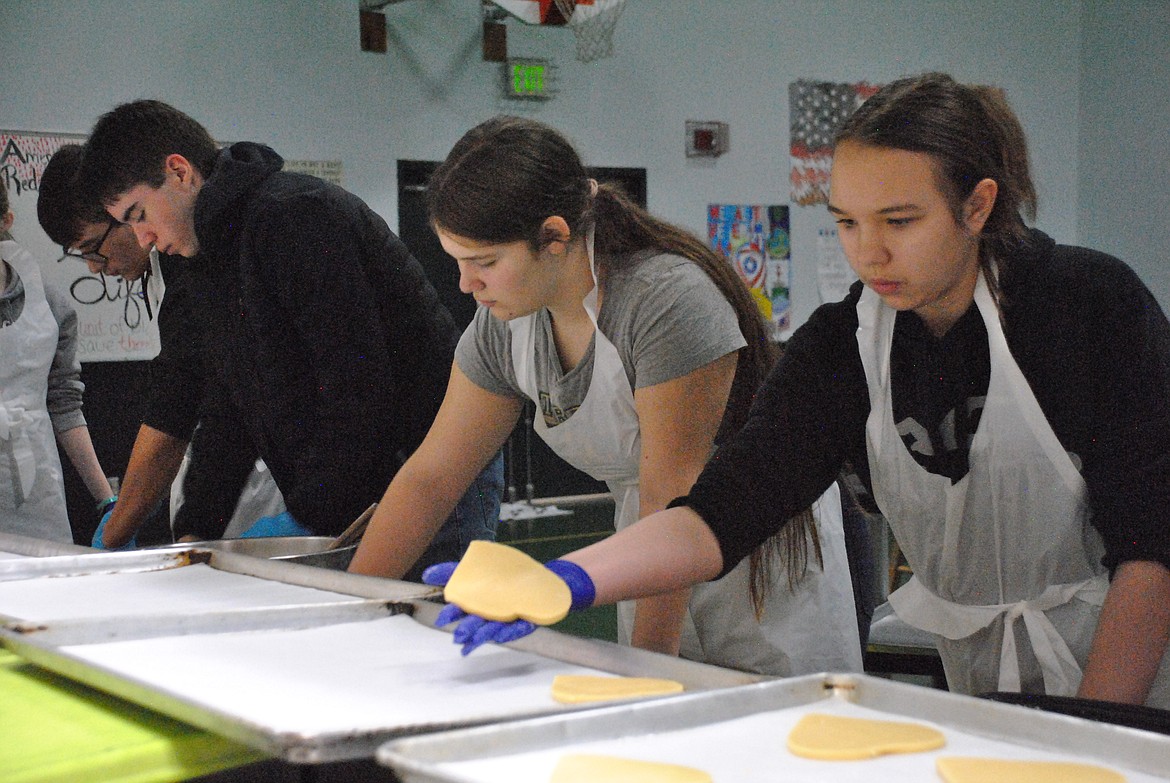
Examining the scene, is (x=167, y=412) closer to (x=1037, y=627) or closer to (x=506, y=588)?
(x=506, y=588)

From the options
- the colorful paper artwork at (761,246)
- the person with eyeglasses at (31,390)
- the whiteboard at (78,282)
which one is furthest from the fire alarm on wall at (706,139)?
the person with eyeglasses at (31,390)

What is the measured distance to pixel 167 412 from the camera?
6.53 ft

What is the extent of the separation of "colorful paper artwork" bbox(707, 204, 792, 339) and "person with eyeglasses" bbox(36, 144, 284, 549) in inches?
161

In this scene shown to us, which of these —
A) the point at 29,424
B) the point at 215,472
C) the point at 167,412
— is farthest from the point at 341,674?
the point at 29,424

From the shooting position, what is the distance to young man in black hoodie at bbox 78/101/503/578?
162cm

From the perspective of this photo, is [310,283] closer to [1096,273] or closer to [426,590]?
[426,590]

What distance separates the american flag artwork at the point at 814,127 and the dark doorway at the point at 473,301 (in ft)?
3.12

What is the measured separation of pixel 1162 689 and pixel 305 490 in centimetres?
105

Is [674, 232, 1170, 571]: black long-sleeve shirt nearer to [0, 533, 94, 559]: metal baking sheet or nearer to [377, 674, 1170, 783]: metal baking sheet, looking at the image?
[377, 674, 1170, 783]: metal baking sheet

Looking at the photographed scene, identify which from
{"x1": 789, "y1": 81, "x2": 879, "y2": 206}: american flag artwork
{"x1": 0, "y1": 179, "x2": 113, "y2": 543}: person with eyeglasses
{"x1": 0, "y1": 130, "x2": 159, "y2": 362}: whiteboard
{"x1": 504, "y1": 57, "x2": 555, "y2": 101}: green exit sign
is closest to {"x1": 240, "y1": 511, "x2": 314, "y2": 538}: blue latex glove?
{"x1": 0, "y1": 179, "x2": 113, "y2": 543}: person with eyeglasses

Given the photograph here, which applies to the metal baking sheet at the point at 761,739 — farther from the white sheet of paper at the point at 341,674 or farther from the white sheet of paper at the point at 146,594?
the white sheet of paper at the point at 146,594

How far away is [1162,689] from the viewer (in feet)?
3.83

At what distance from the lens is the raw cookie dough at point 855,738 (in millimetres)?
759

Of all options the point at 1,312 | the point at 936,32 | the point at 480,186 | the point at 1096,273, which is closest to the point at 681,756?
the point at 1096,273
